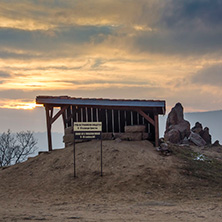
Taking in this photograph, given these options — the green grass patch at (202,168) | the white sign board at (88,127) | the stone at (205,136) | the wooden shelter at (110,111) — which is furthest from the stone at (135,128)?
the stone at (205,136)

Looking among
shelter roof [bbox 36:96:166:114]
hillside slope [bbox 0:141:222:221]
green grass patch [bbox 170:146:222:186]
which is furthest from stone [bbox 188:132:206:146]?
hillside slope [bbox 0:141:222:221]

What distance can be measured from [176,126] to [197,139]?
354 cm

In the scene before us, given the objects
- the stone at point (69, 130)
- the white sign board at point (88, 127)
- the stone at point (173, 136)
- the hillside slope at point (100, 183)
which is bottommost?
the hillside slope at point (100, 183)

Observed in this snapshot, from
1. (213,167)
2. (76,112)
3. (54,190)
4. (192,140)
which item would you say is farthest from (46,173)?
(192,140)

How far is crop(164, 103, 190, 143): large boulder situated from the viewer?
4210 cm

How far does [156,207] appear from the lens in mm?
15523

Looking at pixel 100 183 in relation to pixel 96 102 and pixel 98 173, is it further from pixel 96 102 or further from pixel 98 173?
pixel 96 102

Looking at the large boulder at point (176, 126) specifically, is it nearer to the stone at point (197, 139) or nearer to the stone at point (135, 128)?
the stone at point (197, 139)

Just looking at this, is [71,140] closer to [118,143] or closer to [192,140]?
[118,143]

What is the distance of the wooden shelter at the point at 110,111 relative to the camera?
26078 millimetres

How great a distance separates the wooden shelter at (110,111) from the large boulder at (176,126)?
51.5 feet

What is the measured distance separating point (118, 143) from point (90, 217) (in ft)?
40.2

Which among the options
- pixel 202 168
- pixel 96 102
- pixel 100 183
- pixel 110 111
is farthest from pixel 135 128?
pixel 100 183

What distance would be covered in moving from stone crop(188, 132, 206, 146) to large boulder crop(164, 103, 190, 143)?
3.02 ft
